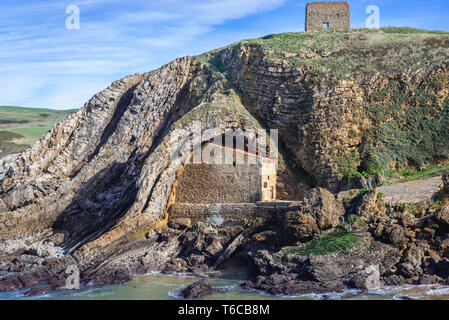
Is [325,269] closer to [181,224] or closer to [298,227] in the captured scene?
[298,227]

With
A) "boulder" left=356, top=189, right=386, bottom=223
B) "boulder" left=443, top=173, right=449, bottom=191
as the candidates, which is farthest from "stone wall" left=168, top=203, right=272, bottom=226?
"boulder" left=443, top=173, right=449, bottom=191

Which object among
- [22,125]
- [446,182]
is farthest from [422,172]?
[22,125]

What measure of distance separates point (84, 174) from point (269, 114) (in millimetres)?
13181

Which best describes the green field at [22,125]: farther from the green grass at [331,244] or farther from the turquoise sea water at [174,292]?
the green grass at [331,244]

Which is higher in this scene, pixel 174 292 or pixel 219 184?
pixel 219 184

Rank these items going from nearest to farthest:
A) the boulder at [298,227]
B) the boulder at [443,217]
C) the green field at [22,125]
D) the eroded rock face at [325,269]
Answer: the eroded rock face at [325,269], the boulder at [443,217], the boulder at [298,227], the green field at [22,125]

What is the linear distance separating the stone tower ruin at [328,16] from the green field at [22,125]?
2895 centimetres

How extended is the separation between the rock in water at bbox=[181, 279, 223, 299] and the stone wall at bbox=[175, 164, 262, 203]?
8450 mm

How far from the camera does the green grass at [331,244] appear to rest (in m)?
23.1

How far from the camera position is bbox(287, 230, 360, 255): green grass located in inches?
910

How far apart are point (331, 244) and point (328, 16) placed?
92.0 ft

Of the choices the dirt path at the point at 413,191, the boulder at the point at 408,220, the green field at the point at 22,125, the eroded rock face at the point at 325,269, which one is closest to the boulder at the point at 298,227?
the eroded rock face at the point at 325,269

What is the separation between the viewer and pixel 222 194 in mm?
30531

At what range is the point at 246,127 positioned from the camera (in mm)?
35156
